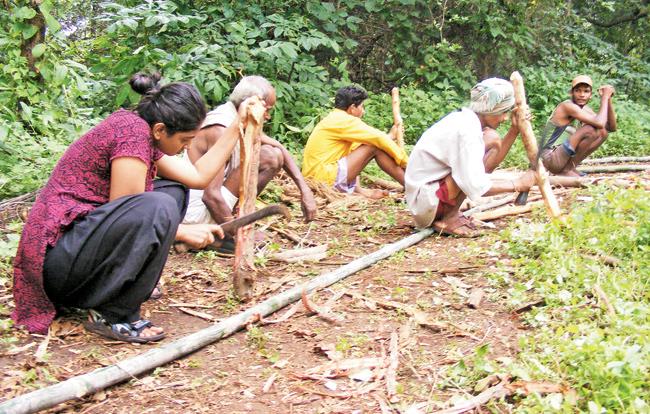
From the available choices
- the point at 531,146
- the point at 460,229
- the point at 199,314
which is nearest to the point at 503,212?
the point at 460,229

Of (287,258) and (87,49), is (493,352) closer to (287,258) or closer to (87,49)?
(287,258)

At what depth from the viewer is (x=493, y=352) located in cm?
298

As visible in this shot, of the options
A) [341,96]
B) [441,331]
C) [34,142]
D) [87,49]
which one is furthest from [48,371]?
[87,49]

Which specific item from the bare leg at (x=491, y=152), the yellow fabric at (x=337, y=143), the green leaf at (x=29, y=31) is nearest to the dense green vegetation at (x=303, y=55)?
the green leaf at (x=29, y=31)

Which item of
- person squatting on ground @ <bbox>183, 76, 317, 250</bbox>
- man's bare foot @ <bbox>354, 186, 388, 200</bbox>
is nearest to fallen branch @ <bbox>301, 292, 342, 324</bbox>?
person squatting on ground @ <bbox>183, 76, 317, 250</bbox>

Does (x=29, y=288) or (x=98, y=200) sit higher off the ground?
(x=98, y=200)

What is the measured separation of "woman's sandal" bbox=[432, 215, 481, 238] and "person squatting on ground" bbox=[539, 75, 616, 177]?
2072 mm

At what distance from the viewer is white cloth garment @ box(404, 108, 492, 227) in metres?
4.73

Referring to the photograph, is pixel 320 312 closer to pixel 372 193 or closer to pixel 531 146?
pixel 531 146

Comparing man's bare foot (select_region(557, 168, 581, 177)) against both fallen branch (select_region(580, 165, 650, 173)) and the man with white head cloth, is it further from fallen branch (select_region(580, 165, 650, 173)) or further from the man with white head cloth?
the man with white head cloth

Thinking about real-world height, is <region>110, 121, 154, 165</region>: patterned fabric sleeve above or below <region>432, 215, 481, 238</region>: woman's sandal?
above

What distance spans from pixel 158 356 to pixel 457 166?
8.93 feet

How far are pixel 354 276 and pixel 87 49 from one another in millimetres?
7352

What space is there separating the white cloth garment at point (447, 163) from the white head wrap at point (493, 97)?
0.09 m
